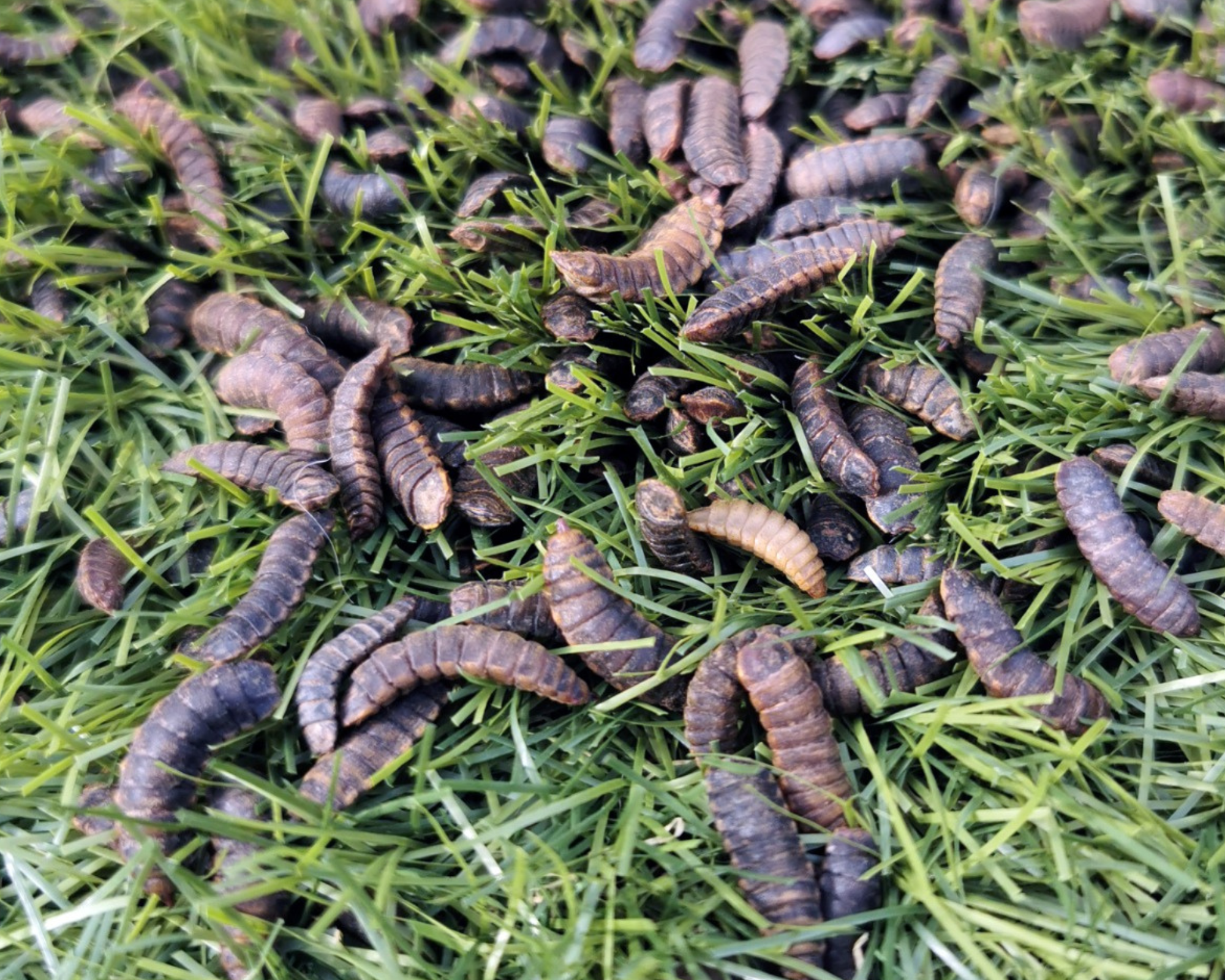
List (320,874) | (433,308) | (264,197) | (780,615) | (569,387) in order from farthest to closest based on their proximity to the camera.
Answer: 1. (264,197)
2. (433,308)
3. (569,387)
4. (780,615)
5. (320,874)

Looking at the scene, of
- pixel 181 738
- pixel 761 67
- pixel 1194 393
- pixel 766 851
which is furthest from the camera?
pixel 761 67

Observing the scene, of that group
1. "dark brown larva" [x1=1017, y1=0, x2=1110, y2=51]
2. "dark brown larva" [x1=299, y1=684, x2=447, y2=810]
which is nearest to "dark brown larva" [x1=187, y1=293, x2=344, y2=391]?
"dark brown larva" [x1=299, y1=684, x2=447, y2=810]

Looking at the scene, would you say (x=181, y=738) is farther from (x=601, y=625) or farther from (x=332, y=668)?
(x=601, y=625)

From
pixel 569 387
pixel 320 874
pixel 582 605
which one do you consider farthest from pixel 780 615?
pixel 320 874

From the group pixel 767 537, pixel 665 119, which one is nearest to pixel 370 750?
pixel 767 537

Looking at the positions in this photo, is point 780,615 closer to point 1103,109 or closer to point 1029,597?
point 1029,597
